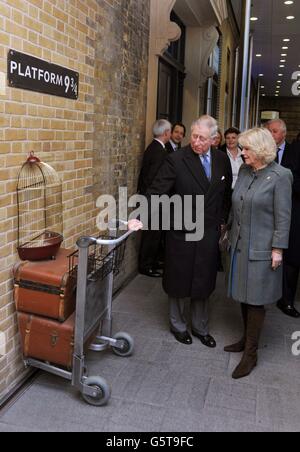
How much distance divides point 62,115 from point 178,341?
72.5 inches

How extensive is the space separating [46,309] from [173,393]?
929 millimetres

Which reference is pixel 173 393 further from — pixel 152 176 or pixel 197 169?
pixel 152 176

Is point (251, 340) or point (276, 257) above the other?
point (276, 257)

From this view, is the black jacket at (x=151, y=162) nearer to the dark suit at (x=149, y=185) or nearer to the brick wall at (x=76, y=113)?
the dark suit at (x=149, y=185)

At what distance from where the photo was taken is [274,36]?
11.7m

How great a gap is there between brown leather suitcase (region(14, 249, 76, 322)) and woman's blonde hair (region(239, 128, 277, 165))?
1.34 meters

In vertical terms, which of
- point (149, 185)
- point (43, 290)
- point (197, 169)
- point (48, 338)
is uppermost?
point (197, 169)

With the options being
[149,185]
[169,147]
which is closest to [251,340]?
[149,185]

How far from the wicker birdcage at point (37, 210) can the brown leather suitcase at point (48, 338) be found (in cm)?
37

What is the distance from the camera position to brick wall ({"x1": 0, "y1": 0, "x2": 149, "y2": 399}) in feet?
8.47

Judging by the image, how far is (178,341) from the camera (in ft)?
11.9

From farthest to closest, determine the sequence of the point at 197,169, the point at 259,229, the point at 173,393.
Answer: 1. the point at 197,169
2. the point at 259,229
3. the point at 173,393

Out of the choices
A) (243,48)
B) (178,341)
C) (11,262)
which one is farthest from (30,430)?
(243,48)
